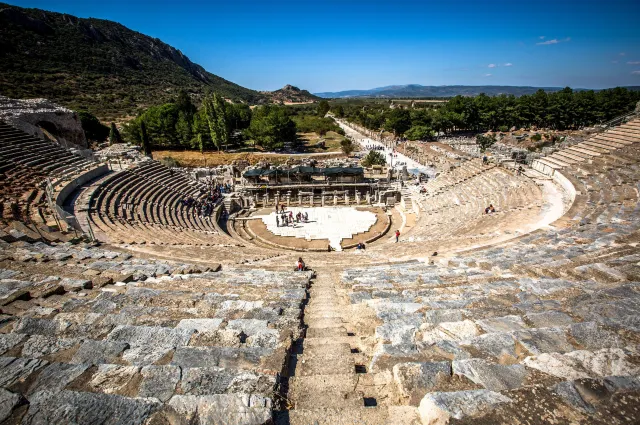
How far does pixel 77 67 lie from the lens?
300 feet

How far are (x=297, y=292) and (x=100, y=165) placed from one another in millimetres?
23455

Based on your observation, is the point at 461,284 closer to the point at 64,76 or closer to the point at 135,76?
the point at 64,76

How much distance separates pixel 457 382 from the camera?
11.1 ft

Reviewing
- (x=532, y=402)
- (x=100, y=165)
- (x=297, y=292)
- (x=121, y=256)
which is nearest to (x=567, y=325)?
(x=532, y=402)

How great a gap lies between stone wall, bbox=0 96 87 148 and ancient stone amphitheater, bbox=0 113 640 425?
2067 centimetres

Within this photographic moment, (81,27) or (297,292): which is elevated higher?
(81,27)

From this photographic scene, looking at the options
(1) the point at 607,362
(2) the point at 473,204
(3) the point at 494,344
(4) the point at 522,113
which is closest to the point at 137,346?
(3) the point at 494,344

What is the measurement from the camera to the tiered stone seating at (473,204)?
16.5m

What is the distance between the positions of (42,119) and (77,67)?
267ft

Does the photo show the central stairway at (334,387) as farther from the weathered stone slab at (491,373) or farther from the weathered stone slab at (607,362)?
the weathered stone slab at (607,362)

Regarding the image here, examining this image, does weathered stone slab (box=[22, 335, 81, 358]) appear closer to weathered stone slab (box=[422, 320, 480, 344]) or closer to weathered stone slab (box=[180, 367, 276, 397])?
weathered stone slab (box=[180, 367, 276, 397])

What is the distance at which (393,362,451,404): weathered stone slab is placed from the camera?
3.29 meters

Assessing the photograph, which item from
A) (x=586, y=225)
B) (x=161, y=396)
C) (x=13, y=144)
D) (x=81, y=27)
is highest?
(x=81, y=27)

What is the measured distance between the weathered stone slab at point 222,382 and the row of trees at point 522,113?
66352mm
